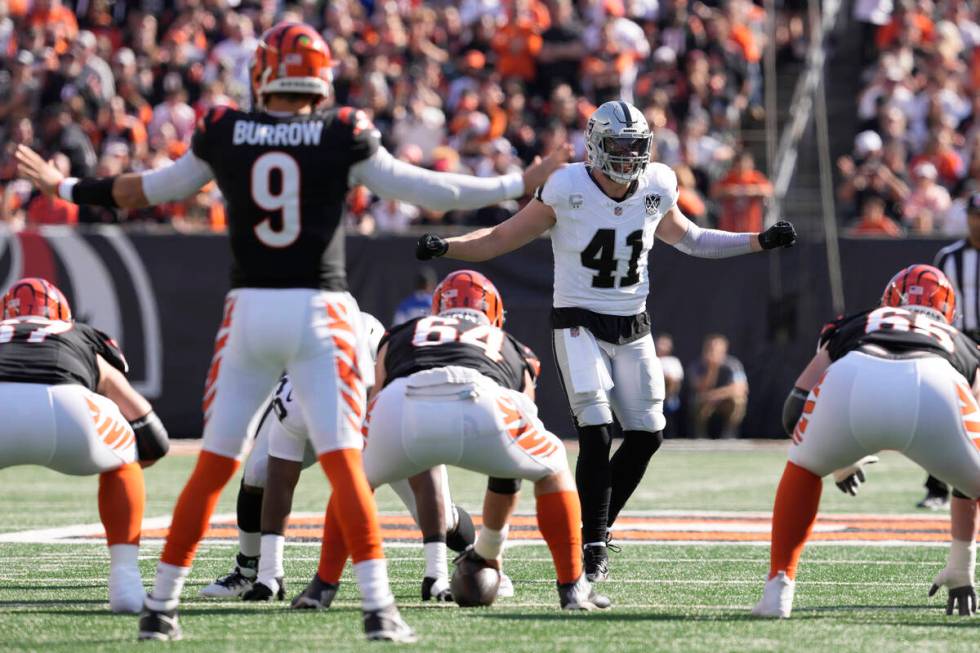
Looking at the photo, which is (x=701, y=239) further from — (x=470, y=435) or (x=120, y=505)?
(x=120, y=505)

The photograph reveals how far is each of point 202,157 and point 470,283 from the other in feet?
4.72

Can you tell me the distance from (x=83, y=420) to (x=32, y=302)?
0.67m

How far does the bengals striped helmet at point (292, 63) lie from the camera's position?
5285mm

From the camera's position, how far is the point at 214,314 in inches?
637

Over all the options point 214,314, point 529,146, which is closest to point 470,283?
point 214,314

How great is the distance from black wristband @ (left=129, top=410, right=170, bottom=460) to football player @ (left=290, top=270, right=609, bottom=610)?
0.69 m

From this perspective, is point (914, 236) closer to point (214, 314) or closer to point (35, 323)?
point (214, 314)

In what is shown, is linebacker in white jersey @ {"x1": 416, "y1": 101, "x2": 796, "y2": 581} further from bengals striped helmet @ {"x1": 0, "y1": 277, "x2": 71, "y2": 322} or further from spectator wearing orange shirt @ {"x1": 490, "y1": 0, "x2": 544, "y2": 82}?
spectator wearing orange shirt @ {"x1": 490, "y1": 0, "x2": 544, "y2": 82}

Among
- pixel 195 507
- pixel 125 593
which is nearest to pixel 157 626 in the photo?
pixel 195 507

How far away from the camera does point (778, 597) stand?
19.0 feet

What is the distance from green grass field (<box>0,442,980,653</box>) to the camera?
524 centimetres

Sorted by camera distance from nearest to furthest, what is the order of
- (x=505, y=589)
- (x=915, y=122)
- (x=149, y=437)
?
(x=149, y=437) < (x=505, y=589) < (x=915, y=122)

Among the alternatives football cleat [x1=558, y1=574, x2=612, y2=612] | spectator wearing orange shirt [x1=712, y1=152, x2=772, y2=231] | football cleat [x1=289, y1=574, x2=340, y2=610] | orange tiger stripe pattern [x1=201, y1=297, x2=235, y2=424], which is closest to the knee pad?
football cleat [x1=558, y1=574, x2=612, y2=612]

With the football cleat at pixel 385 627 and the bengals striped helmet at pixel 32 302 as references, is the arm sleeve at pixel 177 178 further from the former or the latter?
the football cleat at pixel 385 627
